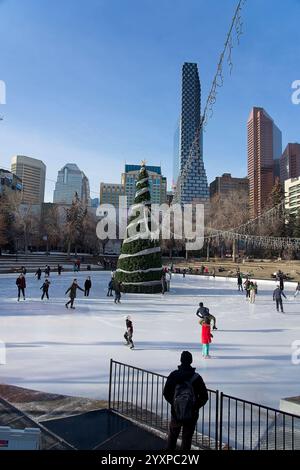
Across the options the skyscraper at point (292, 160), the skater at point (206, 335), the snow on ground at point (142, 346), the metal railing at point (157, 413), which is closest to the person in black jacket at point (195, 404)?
the metal railing at point (157, 413)

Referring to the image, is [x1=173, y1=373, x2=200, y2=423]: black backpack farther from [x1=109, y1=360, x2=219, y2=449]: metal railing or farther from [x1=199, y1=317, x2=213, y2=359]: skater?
[x1=199, y1=317, x2=213, y2=359]: skater

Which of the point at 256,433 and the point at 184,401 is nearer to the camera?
the point at 184,401

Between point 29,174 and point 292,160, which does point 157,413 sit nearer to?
point 29,174

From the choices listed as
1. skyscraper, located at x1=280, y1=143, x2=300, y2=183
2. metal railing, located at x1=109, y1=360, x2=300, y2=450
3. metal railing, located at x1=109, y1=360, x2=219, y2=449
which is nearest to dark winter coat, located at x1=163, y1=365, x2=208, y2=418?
metal railing, located at x1=109, y1=360, x2=300, y2=450

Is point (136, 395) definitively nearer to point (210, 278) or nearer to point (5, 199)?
point (210, 278)

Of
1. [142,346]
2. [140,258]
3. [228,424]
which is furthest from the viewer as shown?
[140,258]

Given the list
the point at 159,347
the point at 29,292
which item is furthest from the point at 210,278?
the point at 159,347

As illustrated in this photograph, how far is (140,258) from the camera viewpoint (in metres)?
24.7

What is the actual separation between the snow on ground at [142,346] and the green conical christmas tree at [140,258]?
6.01 m

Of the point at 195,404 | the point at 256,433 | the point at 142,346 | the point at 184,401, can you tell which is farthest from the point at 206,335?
the point at 184,401

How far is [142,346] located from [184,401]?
6.35 metres

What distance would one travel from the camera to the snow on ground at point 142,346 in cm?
721

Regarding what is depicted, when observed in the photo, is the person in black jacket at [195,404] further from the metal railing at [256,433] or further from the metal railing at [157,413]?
the metal railing at [157,413]
